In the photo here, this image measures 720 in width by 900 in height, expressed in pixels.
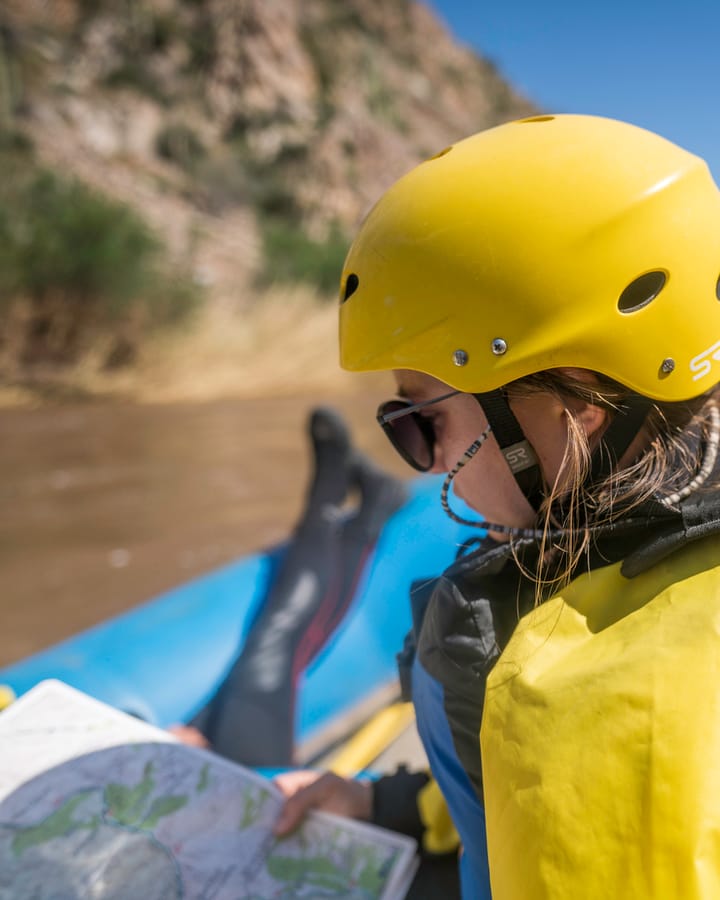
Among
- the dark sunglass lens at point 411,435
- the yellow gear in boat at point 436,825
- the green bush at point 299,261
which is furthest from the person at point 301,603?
the green bush at point 299,261

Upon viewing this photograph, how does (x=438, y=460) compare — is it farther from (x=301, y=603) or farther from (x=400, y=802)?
(x=301, y=603)

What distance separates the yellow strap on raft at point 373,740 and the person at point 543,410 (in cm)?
102

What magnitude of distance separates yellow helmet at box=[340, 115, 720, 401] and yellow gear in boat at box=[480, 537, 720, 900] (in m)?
0.32

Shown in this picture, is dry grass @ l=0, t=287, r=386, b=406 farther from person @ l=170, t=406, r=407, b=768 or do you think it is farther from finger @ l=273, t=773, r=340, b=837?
finger @ l=273, t=773, r=340, b=837

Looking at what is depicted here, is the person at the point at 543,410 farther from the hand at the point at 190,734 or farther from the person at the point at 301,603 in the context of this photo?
the hand at the point at 190,734

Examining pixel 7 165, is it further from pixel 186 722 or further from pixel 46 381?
pixel 186 722

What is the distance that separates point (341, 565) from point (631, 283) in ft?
7.23

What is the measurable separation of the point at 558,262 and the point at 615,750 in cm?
59

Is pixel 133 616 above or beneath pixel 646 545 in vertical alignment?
above

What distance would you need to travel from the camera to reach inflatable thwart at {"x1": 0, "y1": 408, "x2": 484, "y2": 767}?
2180 mm

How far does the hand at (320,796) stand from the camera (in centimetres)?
117

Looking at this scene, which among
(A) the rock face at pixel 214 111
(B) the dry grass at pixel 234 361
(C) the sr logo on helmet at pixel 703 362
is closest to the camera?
(C) the sr logo on helmet at pixel 703 362

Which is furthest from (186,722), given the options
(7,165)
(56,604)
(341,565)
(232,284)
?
(232,284)

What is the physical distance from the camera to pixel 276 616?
259cm
